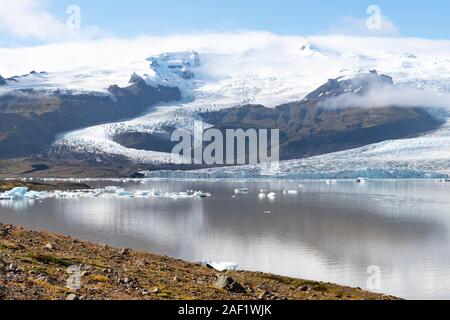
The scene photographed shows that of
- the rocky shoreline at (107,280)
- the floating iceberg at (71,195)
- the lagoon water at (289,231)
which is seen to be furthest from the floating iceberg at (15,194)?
the rocky shoreline at (107,280)

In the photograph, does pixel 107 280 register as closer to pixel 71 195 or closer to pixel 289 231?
pixel 289 231

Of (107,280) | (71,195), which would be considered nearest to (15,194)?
(71,195)

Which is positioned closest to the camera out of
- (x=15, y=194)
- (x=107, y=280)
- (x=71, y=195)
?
(x=107, y=280)

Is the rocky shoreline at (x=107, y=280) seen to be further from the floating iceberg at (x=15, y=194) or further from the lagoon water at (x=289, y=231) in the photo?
the floating iceberg at (x=15, y=194)

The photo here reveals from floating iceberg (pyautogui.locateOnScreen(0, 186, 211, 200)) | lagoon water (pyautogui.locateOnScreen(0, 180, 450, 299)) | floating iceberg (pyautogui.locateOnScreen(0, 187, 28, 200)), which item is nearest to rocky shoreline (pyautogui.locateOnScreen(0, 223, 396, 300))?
lagoon water (pyautogui.locateOnScreen(0, 180, 450, 299))

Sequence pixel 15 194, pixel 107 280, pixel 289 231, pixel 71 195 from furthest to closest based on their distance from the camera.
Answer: pixel 71 195 → pixel 15 194 → pixel 289 231 → pixel 107 280

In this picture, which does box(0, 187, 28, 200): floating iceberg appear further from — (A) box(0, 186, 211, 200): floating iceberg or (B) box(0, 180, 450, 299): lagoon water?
(B) box(0, 180, 450, 299): lagoon water
